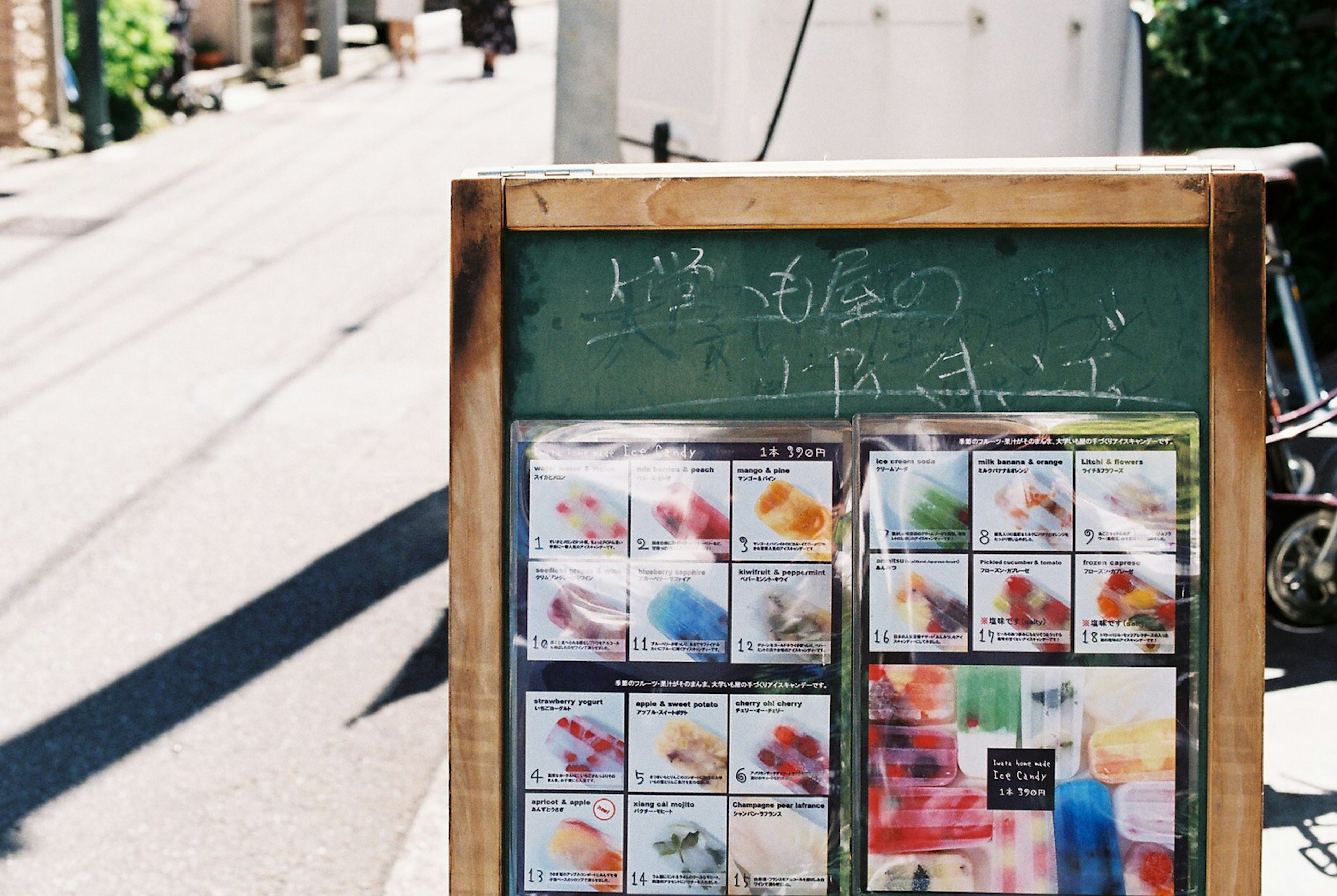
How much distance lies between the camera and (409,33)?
23.5m

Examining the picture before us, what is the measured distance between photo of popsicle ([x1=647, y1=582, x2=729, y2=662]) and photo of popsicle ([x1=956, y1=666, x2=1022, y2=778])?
13.5 inches

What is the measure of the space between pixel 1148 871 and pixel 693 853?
2.11 feet

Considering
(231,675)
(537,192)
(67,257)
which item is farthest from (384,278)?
(537,192)

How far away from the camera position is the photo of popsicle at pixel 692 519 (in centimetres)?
216

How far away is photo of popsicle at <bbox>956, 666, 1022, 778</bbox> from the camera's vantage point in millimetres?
2150

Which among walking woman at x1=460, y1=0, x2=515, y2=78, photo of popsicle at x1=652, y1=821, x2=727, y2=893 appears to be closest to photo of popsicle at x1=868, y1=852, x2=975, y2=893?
photo of popsicle at x1=652, y1=821, x2=727, y2=893

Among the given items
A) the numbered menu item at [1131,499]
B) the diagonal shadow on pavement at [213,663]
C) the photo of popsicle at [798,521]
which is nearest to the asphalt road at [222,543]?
the diagonal shadow on pavement at [213,663]

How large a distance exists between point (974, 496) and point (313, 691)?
3665mm

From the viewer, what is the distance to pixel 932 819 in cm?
216

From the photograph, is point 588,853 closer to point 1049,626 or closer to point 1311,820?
point 1049,626

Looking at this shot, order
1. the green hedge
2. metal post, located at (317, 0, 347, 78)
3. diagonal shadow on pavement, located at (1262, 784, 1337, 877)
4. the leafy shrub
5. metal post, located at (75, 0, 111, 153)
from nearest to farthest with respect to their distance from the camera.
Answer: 1. diagonal shadow on pavement, located at (1262, 784, 1337, 877)
2. the green hedge
3. metal post, located at (75, 0, 111, 153)
4. the leafy shrub
5. metal post, located at (317, 0, 347, 78)

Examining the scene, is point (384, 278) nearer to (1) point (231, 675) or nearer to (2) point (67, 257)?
(2) point (67, 257)

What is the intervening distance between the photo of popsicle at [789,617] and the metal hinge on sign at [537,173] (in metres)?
0.66

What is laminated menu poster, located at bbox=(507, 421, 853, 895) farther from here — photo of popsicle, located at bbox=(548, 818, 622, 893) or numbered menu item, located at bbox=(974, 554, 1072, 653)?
A: numbered menu item, located at bbox=(974, 554, 1072, 653)
